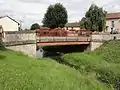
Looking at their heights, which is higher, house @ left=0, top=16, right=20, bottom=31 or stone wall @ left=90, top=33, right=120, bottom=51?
house @ left=0, top=16, right=20, bottom=31

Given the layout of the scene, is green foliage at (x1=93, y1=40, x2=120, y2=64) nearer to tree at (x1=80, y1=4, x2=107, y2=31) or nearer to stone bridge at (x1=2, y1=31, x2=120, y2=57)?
stone bridge at (x1=2, y1=31, x2=120, y2=57)

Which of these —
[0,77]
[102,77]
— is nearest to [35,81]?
[0,77]

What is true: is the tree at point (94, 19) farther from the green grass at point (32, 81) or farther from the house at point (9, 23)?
the green grass at point (32, 81)

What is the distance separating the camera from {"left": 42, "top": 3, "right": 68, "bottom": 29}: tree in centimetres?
7694

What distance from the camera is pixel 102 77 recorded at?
27.7 meters

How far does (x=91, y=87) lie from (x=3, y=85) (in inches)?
265

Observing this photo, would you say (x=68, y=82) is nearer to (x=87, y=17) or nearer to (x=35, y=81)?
(x=35, y=81)

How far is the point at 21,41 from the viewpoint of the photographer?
39.8 meters

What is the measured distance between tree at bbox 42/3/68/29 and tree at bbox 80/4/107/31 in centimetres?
522

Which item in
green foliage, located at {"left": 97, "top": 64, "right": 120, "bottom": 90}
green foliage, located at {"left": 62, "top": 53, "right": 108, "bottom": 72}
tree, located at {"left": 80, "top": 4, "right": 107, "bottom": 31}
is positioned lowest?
green foliage, located at {"left": 62, "top": 53, "right": 108, "bottom": 72}

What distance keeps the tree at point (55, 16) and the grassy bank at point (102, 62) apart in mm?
26387

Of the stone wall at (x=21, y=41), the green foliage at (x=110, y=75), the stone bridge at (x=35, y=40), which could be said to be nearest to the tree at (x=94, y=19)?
the stone bridge at (x=35, y=40)

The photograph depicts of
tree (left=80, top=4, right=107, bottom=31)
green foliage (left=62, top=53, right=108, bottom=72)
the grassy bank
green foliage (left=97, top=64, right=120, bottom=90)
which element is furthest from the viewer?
tree (left=80, top=4, right=107, bottom=31)

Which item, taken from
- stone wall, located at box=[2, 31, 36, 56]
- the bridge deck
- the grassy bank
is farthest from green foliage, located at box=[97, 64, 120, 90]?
the bridge deck
